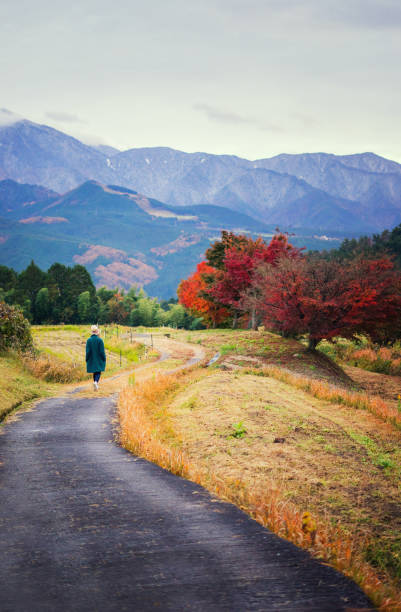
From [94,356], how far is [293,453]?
7.85 m

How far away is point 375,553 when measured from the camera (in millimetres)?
6477

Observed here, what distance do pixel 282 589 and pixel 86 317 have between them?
338ft

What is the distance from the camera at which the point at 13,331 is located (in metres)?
18.3

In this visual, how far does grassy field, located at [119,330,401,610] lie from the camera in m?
5.89

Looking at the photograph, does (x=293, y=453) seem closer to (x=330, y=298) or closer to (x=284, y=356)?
(x=330, y=298)

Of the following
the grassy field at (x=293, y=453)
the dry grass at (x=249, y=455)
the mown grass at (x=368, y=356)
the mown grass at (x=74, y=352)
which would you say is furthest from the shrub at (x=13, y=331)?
the mown grass at (x=368, y=356)

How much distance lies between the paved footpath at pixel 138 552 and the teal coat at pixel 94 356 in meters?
8.23

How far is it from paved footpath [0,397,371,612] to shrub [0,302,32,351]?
11546 mm

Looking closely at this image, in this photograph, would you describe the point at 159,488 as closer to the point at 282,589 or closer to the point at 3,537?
the point at 3,537

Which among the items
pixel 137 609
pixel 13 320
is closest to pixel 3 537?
pixel 137 609

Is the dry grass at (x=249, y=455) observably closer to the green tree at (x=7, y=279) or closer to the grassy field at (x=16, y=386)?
the grassy field at (x=16, y=386)

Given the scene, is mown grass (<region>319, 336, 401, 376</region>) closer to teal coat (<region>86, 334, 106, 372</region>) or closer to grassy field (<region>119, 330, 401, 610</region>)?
grassy field (<region>119, 330, 401, 610</region>)

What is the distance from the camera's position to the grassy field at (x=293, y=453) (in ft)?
19.3

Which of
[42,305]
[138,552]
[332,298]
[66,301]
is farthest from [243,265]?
[66,301]
